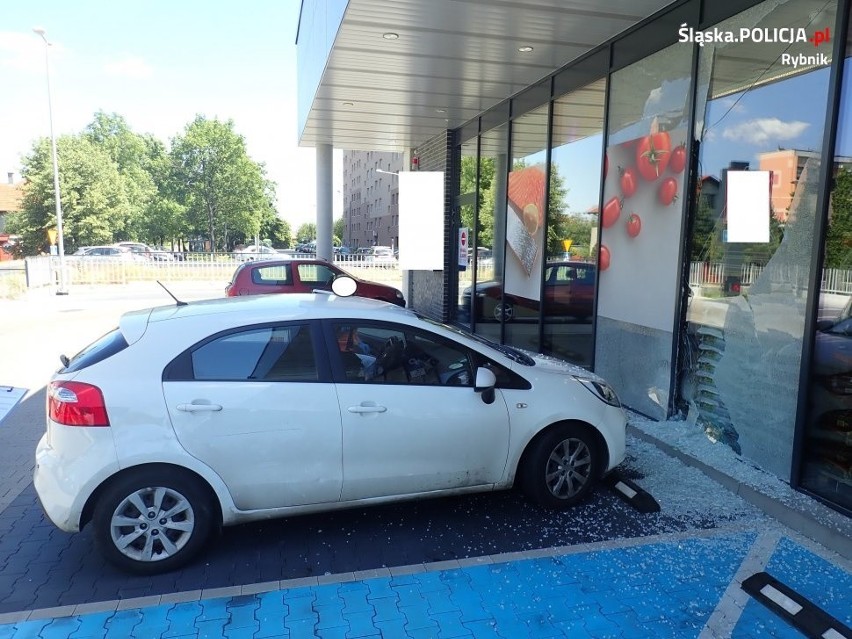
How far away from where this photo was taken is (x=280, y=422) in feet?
11.4

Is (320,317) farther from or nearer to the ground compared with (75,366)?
farther from the ground

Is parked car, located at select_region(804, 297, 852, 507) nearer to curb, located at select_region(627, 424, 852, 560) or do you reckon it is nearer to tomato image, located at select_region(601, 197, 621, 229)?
curb, located at select_region(627, 424, 852, 560)

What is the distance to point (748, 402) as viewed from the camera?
4.96m

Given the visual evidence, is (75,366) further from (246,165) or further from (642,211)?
(246,165)

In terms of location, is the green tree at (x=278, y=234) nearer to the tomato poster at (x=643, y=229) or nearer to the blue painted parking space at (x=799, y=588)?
the tomato poster at (x=643, y=229)

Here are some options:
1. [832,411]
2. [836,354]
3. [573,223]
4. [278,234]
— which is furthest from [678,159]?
[278,234]

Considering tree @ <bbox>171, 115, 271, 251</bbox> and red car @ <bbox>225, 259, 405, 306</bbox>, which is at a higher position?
tree @ <bbox>171, 115, 271, 251</bbox>

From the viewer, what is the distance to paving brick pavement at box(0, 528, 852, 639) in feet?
9.66

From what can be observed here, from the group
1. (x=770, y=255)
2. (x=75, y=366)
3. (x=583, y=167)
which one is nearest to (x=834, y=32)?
(x=770, y=255)

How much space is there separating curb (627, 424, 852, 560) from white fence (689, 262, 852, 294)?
1.49 metres

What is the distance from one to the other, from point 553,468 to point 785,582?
1447 millimetres

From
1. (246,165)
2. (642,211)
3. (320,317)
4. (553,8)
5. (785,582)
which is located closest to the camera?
(785,582)

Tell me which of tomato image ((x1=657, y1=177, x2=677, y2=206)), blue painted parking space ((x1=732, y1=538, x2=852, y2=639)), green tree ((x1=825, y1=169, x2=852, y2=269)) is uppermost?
tomato image ((x1=657, y1=177, x2=677, y2=206))

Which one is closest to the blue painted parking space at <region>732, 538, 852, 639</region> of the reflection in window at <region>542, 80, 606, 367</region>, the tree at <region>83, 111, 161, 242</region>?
the reflection in window at <region>542, 80, 606, 367</region>
